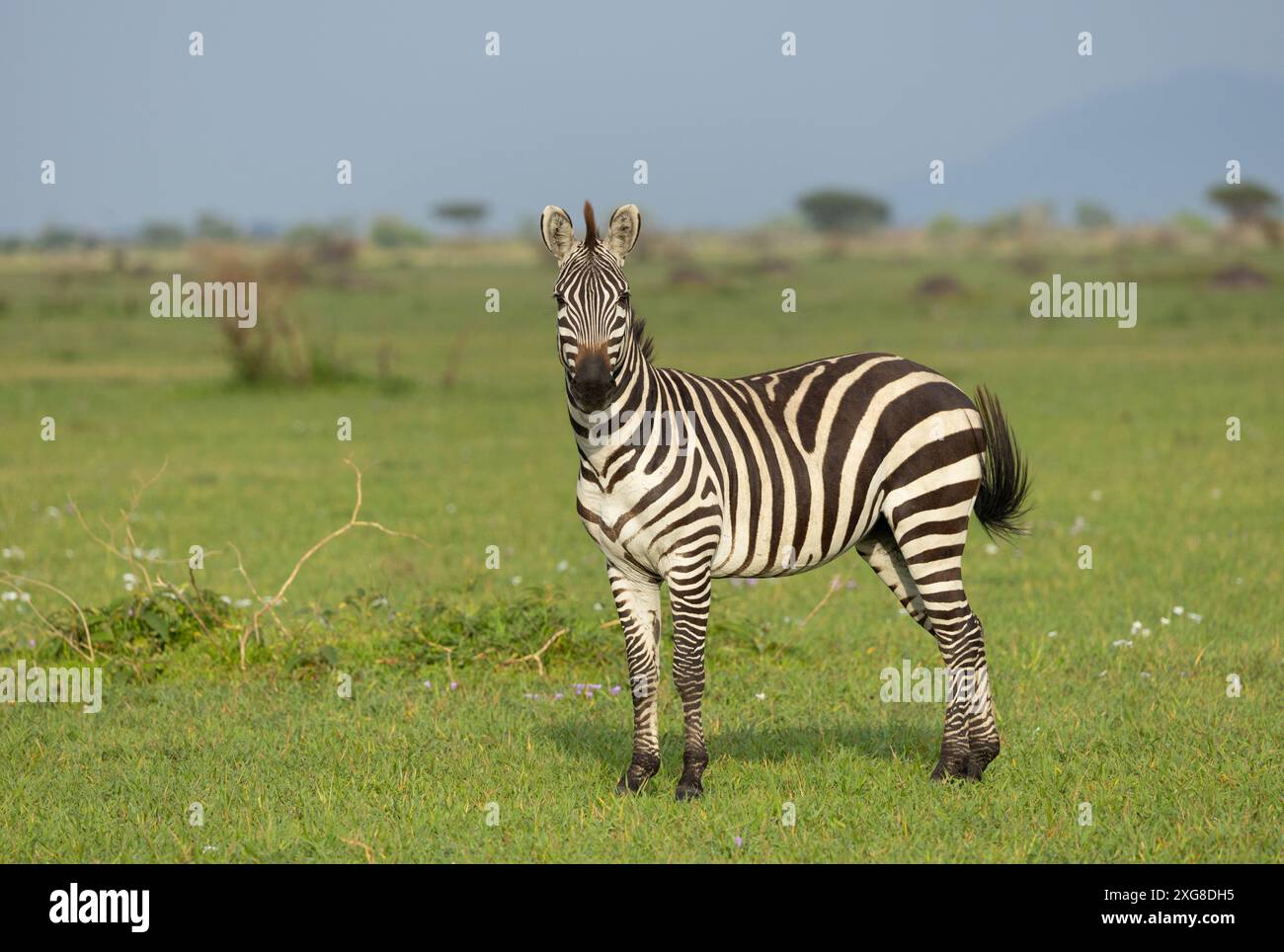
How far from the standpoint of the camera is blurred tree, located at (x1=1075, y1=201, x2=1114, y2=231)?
151 metres

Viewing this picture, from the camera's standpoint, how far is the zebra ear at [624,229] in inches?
268

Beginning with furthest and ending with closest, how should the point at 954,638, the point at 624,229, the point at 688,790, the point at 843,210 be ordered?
the point at 843,210
the point at 954,638
the point at 688,790
the point at 624,229

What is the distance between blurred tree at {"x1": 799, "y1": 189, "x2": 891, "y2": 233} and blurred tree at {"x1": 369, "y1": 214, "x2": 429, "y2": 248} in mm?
37681

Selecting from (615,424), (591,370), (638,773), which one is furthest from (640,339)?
(638,773)

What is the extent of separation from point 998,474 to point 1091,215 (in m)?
153

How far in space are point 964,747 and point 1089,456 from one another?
12.3 m

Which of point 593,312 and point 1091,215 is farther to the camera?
point 1091,215

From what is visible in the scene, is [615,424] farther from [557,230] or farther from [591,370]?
[557,230]

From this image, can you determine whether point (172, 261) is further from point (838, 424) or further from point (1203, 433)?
point (838, 424)

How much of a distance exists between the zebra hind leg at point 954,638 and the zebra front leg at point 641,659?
1.23 metres

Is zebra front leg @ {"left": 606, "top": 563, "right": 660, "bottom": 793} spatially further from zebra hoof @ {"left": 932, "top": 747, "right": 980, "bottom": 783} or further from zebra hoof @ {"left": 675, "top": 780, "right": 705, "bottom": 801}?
zebra hoof @ {"left": 932, "top": 747, "right": 980, "bottom": 783}

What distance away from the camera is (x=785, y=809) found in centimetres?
684

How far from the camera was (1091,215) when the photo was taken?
153 m

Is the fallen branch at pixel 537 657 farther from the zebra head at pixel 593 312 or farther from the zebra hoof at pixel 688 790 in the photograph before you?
the zebra head at pixel 593 312
